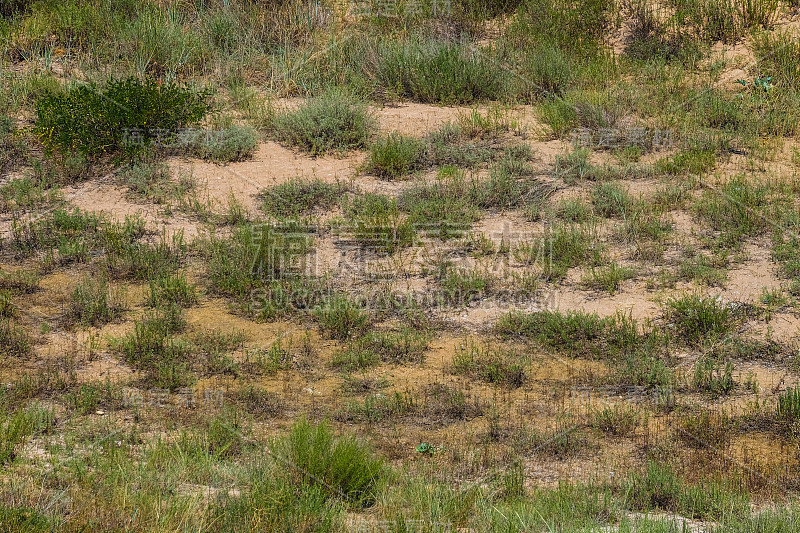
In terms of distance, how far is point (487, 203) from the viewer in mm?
8180

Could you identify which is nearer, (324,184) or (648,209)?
(648,209)

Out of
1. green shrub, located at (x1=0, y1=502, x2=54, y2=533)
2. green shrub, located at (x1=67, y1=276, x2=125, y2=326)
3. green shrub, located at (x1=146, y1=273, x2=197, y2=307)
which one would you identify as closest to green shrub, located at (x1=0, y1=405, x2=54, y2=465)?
green shrub, located at (x1=0, y1=502, x2=54, y2=533)

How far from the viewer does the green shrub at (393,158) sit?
28.5 ft

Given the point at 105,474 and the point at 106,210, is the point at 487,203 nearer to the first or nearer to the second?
the point at 106,210

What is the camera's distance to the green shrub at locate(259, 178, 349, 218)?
8172 mm

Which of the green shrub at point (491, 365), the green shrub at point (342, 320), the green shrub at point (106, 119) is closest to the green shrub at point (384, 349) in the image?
the green shrub at point (342, 320)

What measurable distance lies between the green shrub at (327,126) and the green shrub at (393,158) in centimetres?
48

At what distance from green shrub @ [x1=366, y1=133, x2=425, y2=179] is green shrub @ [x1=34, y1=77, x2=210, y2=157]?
2.03 metres

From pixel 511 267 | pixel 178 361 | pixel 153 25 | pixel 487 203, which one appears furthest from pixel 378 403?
pixel 153 25

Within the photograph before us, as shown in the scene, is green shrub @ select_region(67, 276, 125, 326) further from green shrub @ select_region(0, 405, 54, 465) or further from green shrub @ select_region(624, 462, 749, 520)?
green shrub @ select_region(624, 462, 749, 520)

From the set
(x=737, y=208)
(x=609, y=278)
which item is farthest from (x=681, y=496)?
(x=737, y=208)

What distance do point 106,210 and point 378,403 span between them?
384 centimetres

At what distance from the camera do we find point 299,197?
8305 mm

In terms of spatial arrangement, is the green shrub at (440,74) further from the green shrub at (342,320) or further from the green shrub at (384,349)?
the green shrub at (384,349)
